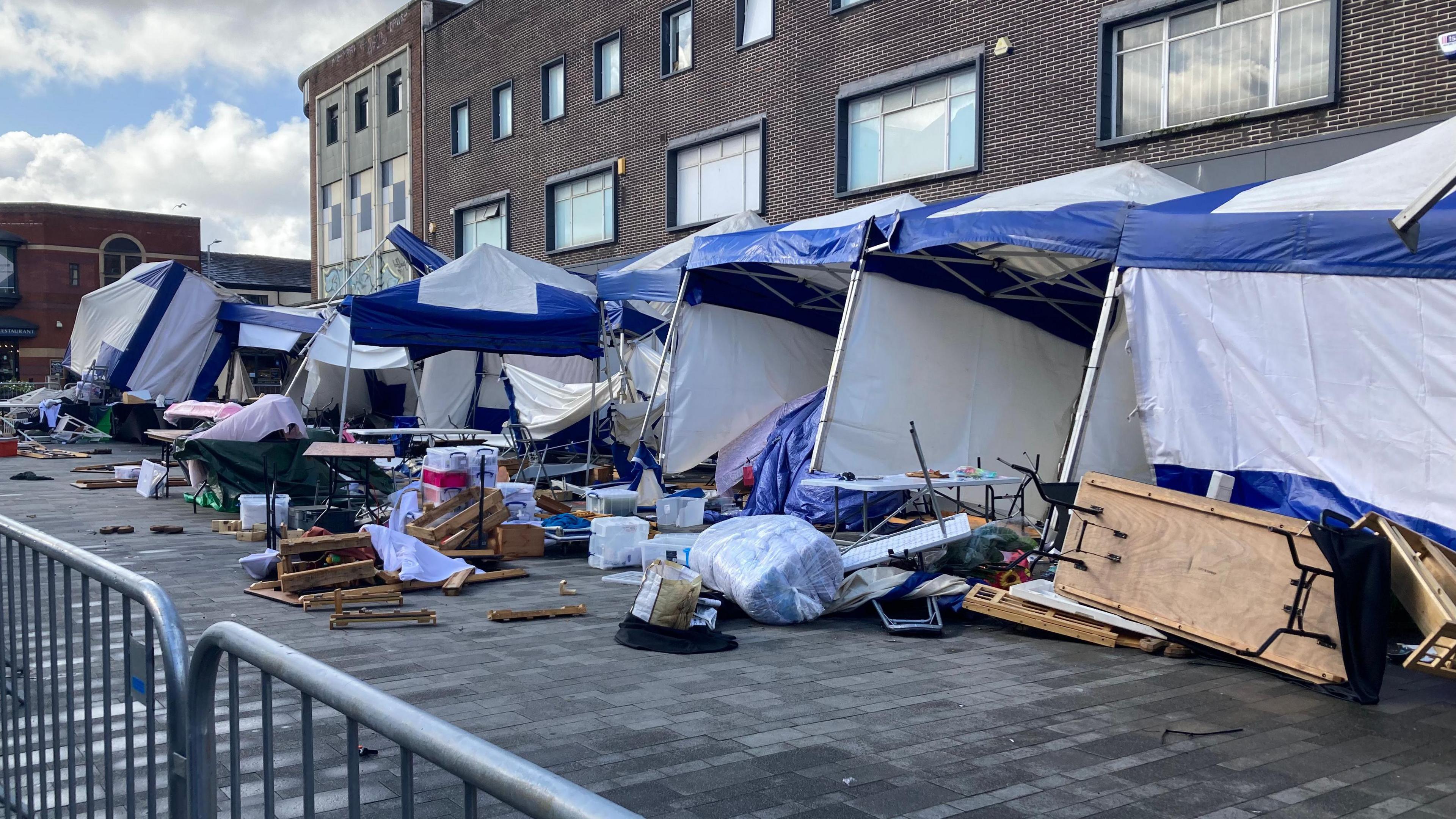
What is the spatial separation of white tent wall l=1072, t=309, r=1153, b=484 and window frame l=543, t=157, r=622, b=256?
17.5m

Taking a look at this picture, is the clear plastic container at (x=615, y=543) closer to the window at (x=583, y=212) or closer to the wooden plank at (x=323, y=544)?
the wooden plank at (x=323, y=544)

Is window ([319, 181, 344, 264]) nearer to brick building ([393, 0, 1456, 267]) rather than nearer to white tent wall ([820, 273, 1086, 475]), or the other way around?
brick building ([393, 0, 1456, 267])

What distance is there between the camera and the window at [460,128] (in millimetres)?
30828

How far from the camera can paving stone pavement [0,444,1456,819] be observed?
4059 millimetres

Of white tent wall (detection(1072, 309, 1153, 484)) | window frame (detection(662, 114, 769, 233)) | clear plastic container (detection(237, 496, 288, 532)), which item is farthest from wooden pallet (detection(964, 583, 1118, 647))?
window frame (detection(662, 114, 769, 233))

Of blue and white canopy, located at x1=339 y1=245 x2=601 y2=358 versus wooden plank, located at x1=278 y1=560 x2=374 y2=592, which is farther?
blue and white canopy, located at x1=339 y1=245 x2=601 y2=358

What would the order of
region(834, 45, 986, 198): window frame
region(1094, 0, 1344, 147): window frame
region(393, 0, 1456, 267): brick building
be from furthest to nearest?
region(834, 45, 986, 198): window frame → region(393, 0, 1456, 267): brick building → region(1094, 0, 1344, 147): window frame

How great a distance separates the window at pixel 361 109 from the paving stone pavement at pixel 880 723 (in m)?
32.5

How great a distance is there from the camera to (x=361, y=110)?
122ft

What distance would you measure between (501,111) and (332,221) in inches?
509

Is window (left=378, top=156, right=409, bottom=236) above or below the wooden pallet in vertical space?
above

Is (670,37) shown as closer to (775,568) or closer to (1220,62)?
(1220,62)

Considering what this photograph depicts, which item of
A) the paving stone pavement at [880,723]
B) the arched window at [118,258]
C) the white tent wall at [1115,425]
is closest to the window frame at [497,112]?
the white tent wall at [1115,425]

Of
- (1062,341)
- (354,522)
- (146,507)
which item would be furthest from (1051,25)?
(146,507)
